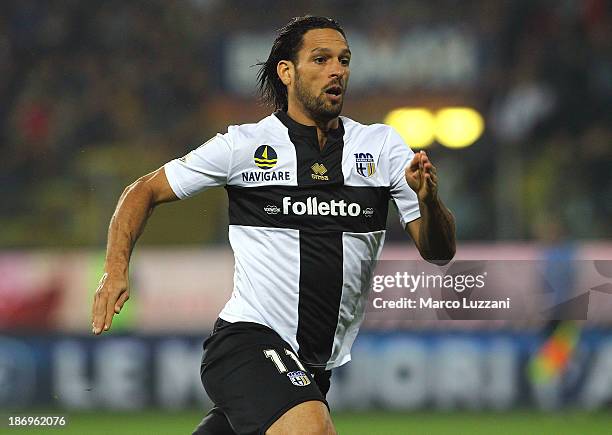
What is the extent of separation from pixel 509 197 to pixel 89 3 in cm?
518

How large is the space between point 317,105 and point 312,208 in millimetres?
455

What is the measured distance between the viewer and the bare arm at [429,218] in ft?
13.9

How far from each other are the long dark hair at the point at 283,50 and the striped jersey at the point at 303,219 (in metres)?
0.45

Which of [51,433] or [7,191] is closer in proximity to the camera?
[51,433]

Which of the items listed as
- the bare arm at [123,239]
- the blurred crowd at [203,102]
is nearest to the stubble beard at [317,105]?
the bare arm at [123,239]

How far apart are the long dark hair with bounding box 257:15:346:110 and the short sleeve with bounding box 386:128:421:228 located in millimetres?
572

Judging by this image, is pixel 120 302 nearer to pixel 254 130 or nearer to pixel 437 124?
pixel 254 130

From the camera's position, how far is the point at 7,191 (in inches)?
424

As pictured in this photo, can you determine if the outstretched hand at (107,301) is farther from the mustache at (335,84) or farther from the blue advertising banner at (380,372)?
the blue advertising banner at (380,372)

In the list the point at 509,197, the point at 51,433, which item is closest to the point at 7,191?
the point at 51,433

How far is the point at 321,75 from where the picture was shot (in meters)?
4.74

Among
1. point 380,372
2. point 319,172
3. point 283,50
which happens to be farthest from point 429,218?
point 380,372

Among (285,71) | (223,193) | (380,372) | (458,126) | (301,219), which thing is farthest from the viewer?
(458,126)

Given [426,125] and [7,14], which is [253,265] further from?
[7,14]
